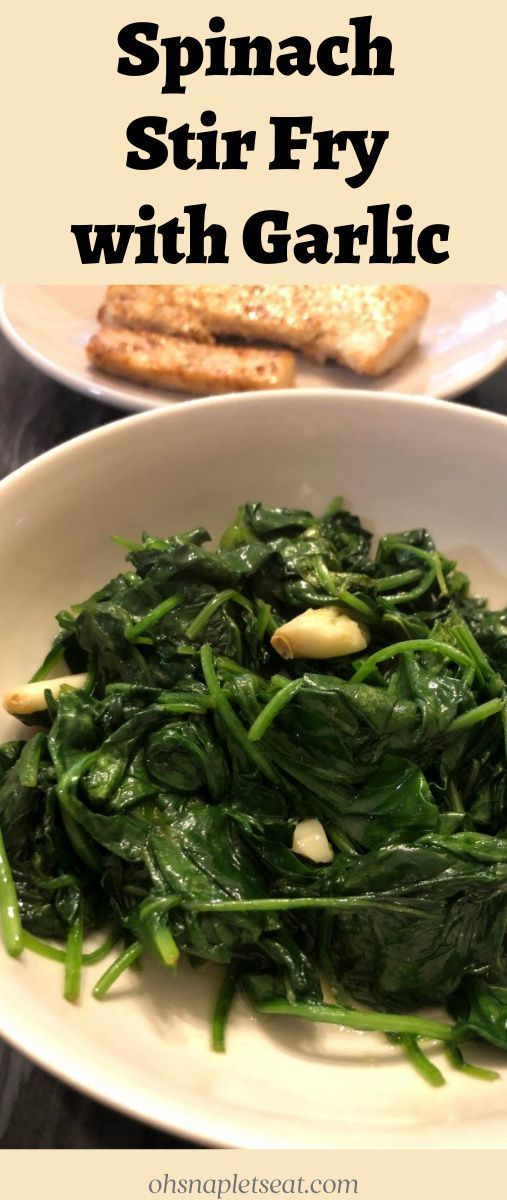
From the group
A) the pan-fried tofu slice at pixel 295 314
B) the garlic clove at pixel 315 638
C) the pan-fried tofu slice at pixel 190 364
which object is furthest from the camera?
the pan-fried tofu slice at pixel 295 314

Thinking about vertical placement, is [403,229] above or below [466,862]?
above

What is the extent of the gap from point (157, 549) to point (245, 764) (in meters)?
0.55

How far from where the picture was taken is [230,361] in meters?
3.16

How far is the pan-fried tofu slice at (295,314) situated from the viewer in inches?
128

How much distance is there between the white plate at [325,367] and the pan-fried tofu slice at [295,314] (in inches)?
3.4

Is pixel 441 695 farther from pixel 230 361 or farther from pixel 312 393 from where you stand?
pixel 230 361

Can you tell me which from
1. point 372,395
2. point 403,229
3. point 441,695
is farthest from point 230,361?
point 441,695

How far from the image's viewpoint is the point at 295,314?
3.36 meters

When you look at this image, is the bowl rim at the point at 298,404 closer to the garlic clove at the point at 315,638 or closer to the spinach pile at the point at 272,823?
the spinach pile at the point at 272,823

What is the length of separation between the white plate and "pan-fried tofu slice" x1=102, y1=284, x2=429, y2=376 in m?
0.09

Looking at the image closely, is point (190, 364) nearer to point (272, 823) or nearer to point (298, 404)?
point (298, 404)

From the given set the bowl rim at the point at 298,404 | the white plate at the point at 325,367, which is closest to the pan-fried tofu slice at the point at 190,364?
the white plate at the point at 325,367

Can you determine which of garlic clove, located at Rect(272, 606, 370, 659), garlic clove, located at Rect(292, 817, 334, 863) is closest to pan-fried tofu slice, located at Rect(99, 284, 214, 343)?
garlic clove, located at Rect(272, 606, 370, 659)

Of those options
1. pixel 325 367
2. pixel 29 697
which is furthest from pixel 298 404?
pixel 325 367
